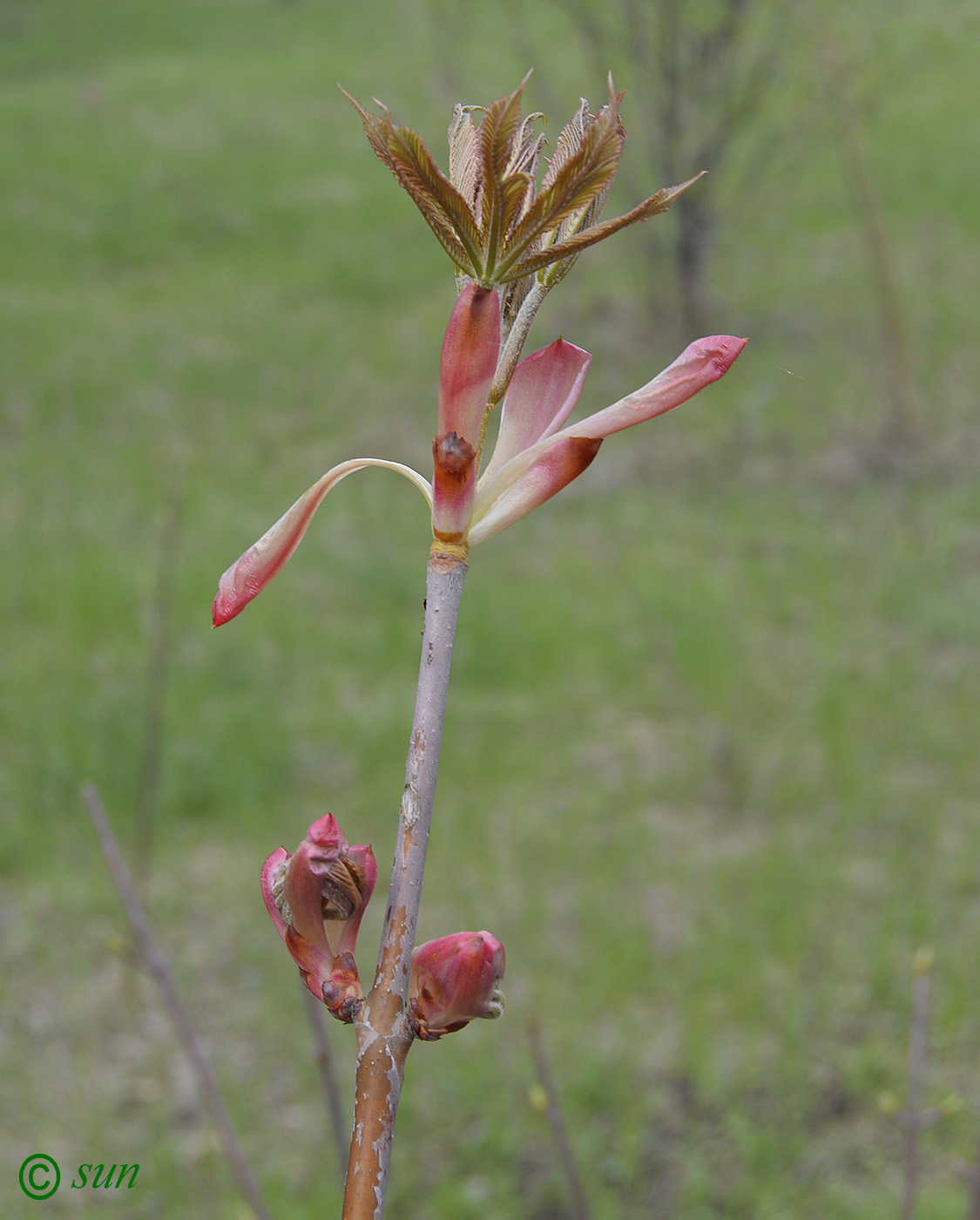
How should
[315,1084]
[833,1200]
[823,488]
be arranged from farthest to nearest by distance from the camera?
[823,488] < [315,1084] < [833,1200]

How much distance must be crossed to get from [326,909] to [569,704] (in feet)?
12.8

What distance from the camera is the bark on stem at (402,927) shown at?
0.38m

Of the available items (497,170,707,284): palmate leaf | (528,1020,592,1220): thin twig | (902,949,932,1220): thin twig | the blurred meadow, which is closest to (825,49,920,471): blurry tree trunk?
the blurred meadow

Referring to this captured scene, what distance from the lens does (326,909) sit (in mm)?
469

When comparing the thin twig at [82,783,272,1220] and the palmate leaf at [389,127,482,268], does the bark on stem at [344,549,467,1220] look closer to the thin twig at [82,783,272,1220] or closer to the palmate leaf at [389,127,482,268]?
the palmate leaf at [389,127,482,268]

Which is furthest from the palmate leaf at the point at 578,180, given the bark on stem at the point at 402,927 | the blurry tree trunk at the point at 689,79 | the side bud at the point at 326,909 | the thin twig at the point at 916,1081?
the blurry tree trunk at the point at 689,79

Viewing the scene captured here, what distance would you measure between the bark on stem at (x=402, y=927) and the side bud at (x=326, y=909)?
4 cm

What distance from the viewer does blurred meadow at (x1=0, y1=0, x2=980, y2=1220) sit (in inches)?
109

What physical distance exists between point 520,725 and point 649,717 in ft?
1.53

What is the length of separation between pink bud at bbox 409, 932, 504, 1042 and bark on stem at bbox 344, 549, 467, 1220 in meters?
0.03

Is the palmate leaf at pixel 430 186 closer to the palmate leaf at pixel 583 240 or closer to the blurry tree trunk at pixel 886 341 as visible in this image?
the palmate leaf at pixel 583 240

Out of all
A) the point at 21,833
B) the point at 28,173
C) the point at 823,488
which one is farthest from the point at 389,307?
the point at 21,833

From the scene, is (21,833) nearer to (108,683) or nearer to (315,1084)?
(108,683)

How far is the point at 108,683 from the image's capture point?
13.9 ft
